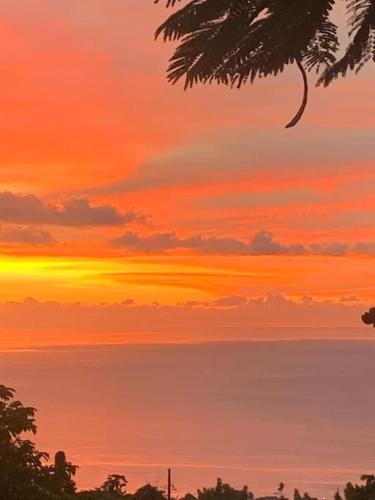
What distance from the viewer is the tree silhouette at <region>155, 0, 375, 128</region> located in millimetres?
5863

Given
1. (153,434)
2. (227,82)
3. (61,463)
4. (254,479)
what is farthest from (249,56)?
(153,434)

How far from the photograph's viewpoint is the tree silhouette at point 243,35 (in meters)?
5.86

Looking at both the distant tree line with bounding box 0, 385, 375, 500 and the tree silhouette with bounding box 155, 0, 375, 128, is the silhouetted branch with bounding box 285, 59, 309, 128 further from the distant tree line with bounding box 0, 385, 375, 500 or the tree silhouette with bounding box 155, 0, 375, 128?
the distant tree line with bounding box 0, 385, 375, 500

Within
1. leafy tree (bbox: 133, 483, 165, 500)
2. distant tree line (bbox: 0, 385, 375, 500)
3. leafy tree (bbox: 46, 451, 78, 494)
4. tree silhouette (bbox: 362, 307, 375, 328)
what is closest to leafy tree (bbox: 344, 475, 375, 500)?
distant tree line (bbox: 0, 385, 375, 500)

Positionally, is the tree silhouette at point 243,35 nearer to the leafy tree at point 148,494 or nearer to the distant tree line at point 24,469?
the distant tree line at point 24,469

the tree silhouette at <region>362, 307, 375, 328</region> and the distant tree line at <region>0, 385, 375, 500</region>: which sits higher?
the tree silhouette at <region>362, 307, 375, 328</region>

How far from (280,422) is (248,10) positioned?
197890mm

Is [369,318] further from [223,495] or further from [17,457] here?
[223,495]

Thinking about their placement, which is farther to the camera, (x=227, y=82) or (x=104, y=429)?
(x=104, y=429)

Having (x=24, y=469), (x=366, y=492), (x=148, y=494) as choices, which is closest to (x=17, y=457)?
(x=24, y=469)

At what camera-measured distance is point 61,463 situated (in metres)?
17.2

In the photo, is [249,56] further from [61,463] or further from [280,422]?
[280,422]

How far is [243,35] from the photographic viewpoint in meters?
5.97

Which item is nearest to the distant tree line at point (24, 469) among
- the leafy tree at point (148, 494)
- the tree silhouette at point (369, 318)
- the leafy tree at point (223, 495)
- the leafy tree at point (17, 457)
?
the leafy tree at point (17, 457)
